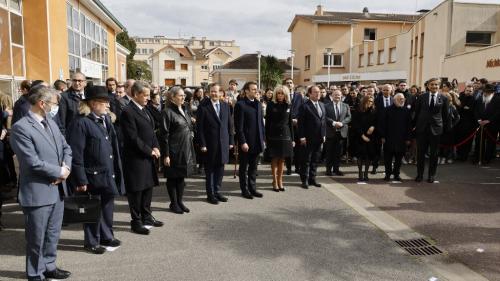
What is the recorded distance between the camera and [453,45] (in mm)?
24953

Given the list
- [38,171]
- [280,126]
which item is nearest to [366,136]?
[280,126]

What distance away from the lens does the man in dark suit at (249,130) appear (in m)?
7.17

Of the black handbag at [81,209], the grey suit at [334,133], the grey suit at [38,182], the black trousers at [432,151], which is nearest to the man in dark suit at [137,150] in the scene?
the black handbag at [81,209]

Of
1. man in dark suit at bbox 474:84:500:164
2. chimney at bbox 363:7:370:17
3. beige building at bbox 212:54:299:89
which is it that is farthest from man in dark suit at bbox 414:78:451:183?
chimney at bbox 363:7:370:17

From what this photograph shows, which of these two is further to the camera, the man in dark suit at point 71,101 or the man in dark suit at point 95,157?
the man in dark suit at point 71,101

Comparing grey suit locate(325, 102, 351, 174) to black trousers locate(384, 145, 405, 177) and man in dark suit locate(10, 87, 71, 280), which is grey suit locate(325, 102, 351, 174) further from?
man in dark suit locate(10, 87, 71, 280)

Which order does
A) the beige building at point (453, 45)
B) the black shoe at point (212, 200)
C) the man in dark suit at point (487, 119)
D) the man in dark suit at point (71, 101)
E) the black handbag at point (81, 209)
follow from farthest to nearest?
the beige building at point (453, 45) < the man in dark suit at point (487, 119) < the black shoe at point (212, 200) < the man in dark suit at point (71, 101) < the black handbag at point (81, 209)

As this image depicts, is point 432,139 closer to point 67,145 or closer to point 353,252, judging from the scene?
point 353,252

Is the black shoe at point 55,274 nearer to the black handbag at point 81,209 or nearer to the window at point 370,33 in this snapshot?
the black handbag at point 81,209

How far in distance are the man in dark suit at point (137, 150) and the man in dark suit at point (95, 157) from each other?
1.12ft

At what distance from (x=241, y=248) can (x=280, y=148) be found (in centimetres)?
305

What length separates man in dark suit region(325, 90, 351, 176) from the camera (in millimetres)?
9047

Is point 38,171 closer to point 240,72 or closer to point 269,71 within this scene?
point 269,71

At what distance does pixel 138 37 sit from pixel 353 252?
114 metres
